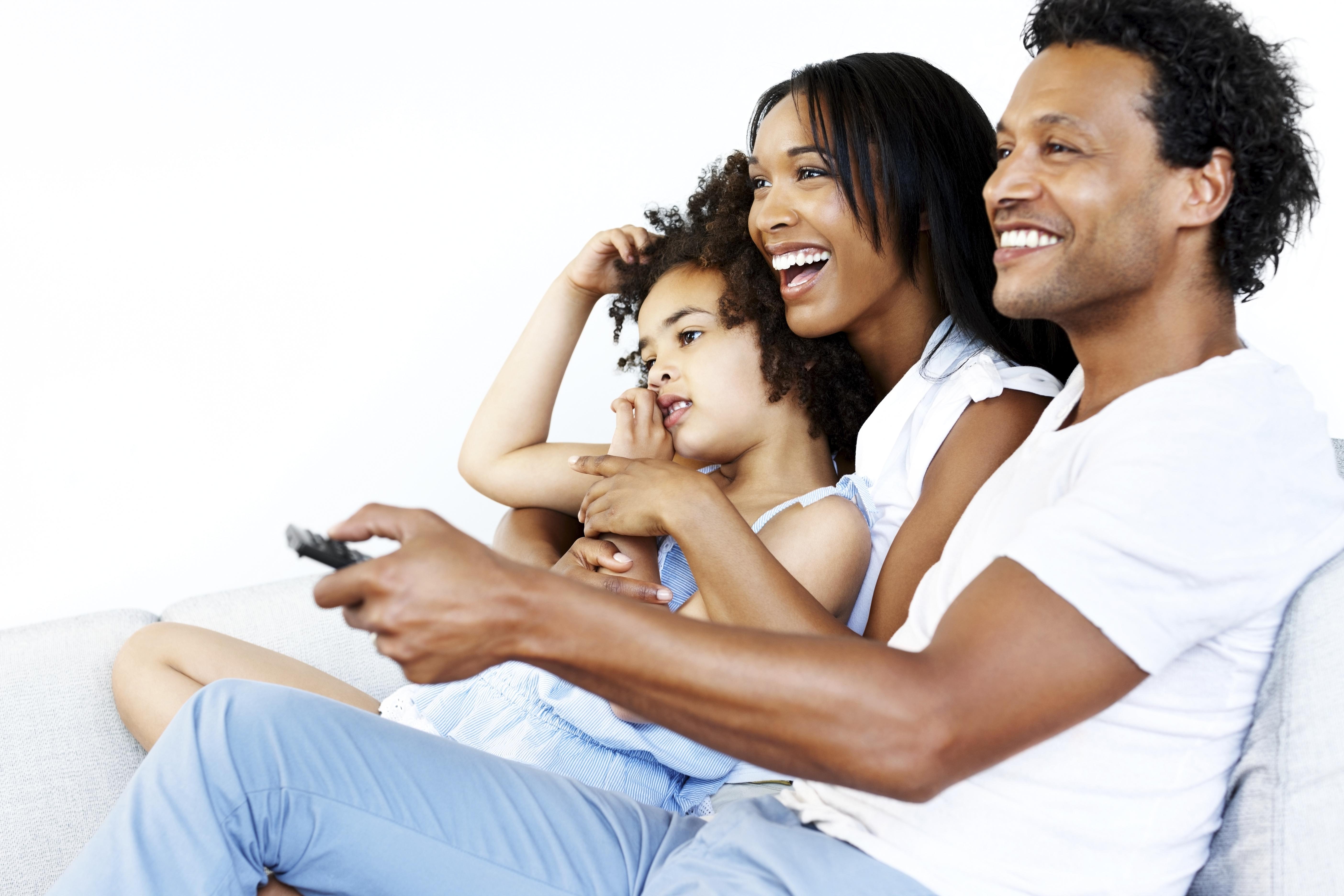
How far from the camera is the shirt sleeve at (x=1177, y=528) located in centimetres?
96

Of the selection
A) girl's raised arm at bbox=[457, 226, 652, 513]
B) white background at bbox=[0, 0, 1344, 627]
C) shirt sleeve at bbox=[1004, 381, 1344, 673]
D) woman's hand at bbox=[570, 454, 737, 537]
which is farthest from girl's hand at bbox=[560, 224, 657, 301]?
shirt sleeve at bbox=[1004, 381, 1344, 673]

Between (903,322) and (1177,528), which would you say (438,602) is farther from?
(903,322)

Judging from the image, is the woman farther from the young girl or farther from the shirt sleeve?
the shirt sleeve

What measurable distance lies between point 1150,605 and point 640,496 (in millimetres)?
790

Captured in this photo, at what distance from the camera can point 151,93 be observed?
9.52ft

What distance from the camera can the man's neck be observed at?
48.2 inches

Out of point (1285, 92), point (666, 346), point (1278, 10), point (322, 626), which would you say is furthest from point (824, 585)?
point (1278, 10)

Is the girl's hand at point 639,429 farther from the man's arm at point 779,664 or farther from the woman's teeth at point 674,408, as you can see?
the man's arm at point 779,664

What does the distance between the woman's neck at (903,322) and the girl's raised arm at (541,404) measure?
1.73ft

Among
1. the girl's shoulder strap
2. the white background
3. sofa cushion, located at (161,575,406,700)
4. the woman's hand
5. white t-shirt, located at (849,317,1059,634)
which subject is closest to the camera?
the woman's hand

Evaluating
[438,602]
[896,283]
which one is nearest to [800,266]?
[896,283]

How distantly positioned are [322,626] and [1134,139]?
1.71 m

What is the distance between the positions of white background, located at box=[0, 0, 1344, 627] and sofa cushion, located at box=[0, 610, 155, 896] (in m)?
0.91

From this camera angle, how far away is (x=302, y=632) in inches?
87.0
